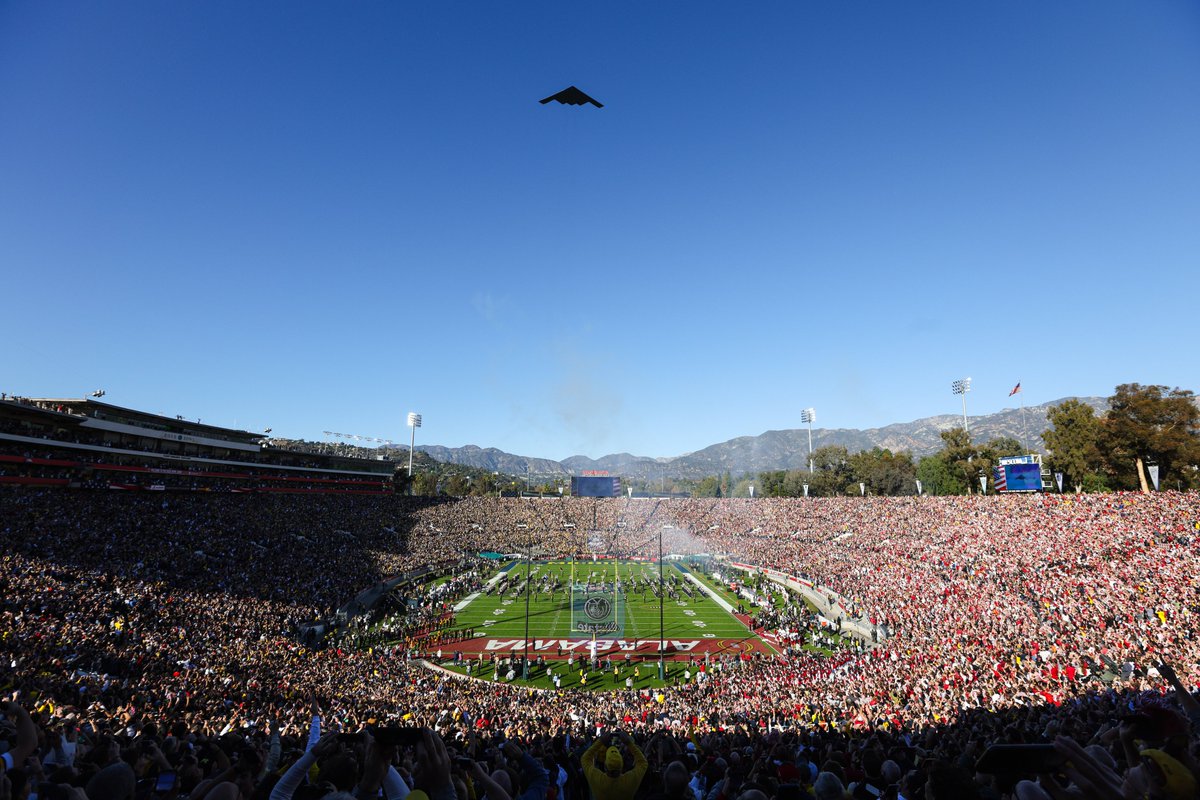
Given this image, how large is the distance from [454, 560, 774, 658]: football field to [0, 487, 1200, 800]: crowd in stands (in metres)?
6.06

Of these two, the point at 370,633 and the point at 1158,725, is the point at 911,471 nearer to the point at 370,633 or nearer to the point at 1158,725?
the point at 370,633

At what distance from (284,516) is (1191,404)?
244ft

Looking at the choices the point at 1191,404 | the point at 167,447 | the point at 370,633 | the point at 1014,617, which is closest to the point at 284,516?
the point at 167,447

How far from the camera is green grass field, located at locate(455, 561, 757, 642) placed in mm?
33406

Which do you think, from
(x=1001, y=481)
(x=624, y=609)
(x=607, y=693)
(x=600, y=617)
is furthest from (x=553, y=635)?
(x=1001, y=481)

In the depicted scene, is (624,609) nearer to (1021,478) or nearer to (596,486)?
(1021,478)

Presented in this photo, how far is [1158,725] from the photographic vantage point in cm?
295

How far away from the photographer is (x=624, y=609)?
37844 millimetres

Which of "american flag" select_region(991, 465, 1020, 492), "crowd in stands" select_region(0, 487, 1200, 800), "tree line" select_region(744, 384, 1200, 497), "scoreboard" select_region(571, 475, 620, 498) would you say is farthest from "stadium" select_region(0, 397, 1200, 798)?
"scoreboard" select_region(571, 475, 620, 498)

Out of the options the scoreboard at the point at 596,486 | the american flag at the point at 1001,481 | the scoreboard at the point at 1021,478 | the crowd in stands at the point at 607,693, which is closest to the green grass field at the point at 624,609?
the crowd in stands at the point at 607,693

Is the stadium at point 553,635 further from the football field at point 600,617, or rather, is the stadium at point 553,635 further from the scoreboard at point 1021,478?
the scoreboard at point 1021,478

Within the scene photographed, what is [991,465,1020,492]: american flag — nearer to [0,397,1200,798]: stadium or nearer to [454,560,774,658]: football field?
[0,397,1200,798]: stadium

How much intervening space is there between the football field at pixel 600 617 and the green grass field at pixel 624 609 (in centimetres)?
6

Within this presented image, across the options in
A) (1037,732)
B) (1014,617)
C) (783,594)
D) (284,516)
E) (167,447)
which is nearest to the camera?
(1037,732)
